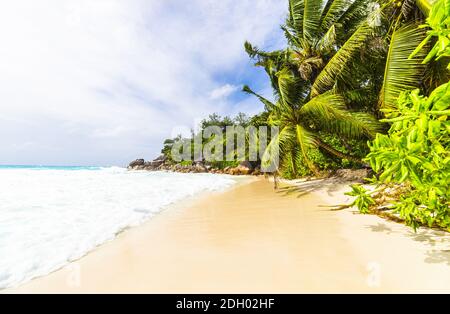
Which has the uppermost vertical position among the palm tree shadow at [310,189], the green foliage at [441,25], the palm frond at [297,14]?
the palm frond at [297,14]

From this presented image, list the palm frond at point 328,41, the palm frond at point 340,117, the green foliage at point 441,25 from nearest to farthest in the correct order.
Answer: the green foliage at point 441,25 < the palm frond at point 340,117 < the palm frond at point 328,41

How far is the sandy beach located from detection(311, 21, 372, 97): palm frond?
5.26 metres

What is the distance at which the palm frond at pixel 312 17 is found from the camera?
8695mm

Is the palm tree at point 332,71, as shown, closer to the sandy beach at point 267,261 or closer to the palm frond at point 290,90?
the palm frond at point 290,90

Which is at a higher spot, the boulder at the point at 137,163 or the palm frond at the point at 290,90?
the palm frond at the point at 290,90

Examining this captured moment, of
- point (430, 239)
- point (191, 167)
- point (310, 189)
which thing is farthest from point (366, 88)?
point (191, 167)

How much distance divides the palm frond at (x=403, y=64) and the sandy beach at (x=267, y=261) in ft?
10.3

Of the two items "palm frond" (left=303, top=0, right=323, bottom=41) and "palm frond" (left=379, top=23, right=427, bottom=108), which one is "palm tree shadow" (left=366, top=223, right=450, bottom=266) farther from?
"palm frond" (left=303, top=0, right=323, bottom=41)

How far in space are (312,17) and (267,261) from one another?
363 inches

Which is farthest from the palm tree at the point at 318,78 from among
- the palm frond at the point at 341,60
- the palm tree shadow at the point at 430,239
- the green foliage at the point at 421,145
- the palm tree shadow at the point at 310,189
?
the green foliage at the point at 421,145

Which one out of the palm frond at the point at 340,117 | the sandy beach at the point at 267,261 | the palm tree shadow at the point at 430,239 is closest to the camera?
the sandy beach at the point at 267,261

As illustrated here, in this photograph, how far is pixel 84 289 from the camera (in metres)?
2.10

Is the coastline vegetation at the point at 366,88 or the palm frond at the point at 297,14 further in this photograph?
the palm frond at the point at 297,14

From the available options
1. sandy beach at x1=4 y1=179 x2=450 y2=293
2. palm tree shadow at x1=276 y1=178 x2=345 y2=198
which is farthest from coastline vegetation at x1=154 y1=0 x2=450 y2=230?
palm tree shadow at x1=276 y1=178 x2=345 y2=198
